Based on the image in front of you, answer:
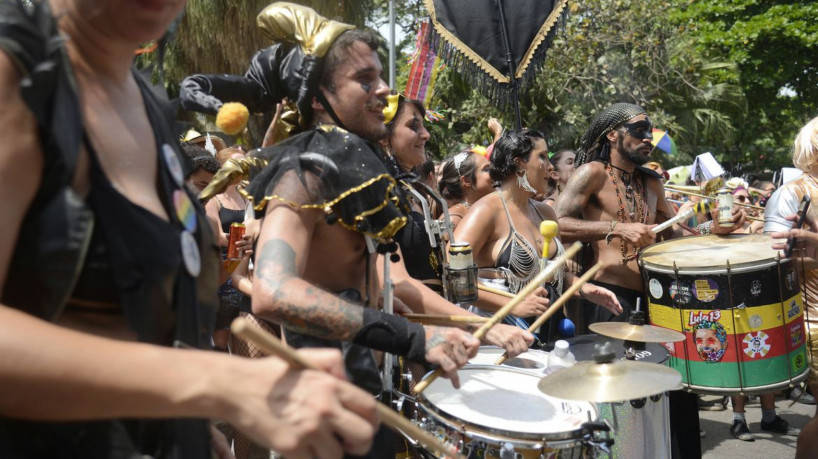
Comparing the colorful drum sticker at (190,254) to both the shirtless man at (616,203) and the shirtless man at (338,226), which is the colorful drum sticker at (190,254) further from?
the shirtless man at (616,203)

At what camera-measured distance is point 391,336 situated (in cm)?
197

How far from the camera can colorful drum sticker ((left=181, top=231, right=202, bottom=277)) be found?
1188mm

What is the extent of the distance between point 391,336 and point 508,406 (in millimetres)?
873

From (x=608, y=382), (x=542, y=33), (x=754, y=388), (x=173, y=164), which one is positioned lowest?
(x=754, y=388)

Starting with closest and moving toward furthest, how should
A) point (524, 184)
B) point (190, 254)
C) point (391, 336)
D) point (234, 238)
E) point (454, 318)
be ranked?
1. point (190, 254)
2. point (391, 336)
3. point (454, 318)
4. point (234, 238)
5. point (524, 184)

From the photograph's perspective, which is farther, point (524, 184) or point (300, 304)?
point (524, 184)

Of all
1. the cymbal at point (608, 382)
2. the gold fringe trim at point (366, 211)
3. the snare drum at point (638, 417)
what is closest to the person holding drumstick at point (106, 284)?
the gold fringe trim at point (366, 211)

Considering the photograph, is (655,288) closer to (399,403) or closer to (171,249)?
(399,403)

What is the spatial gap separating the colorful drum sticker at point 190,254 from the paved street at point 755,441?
203 inches

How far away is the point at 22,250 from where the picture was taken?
3.20 feet

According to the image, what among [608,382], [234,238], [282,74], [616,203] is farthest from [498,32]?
[608,382]

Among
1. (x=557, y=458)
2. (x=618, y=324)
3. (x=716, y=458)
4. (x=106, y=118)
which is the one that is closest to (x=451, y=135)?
(x=716, y=458)

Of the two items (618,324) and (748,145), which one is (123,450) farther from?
(748,145)

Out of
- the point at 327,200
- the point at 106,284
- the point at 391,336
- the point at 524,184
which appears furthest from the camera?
the point at 524,184
